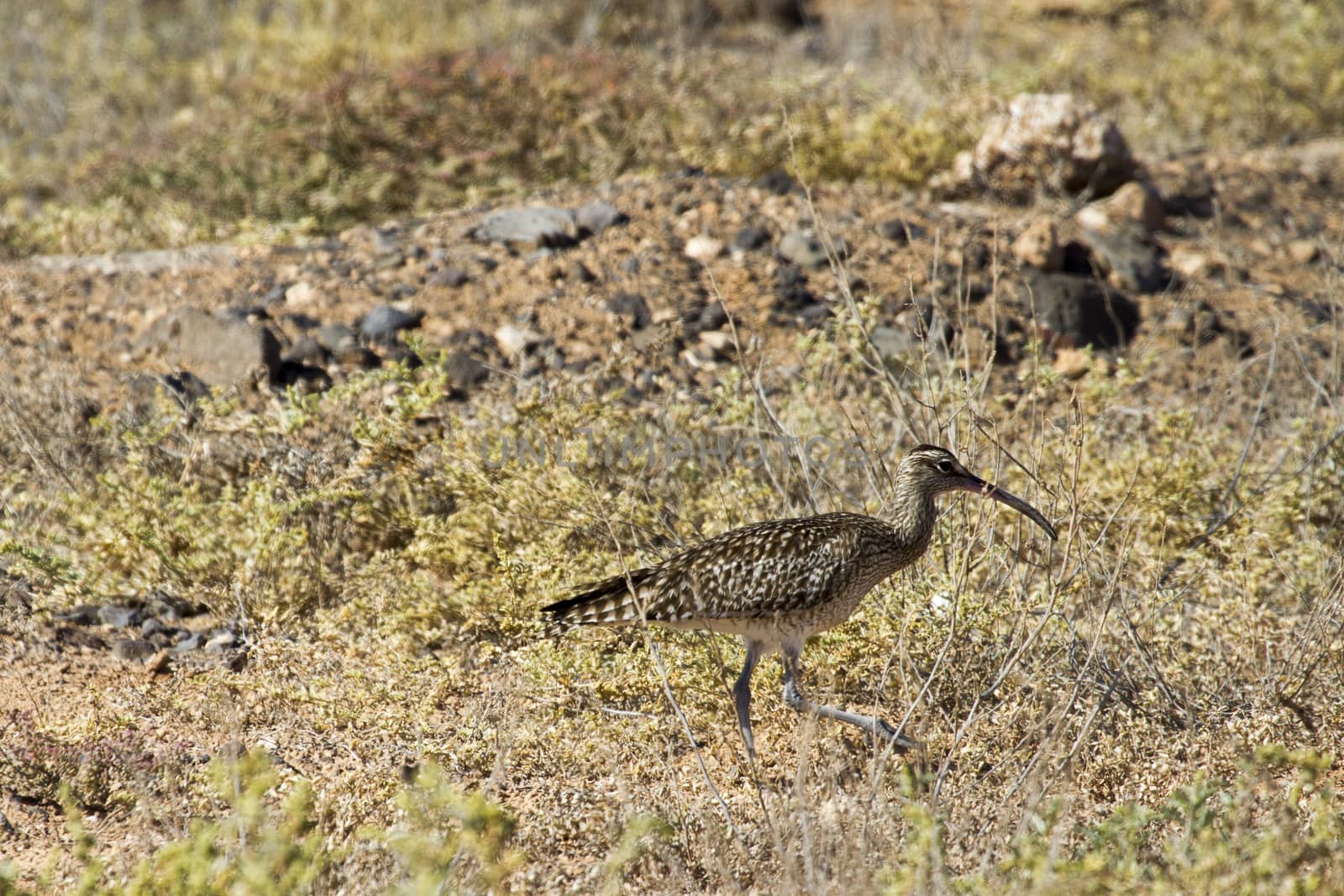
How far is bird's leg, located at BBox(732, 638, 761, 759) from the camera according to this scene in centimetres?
489

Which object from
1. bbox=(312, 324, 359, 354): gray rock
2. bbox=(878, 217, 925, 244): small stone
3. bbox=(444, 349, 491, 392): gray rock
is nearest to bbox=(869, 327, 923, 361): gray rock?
bbox=(878, 217, 925, 244): small stone

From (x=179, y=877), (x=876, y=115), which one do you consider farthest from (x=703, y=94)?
(x=179, y=877)

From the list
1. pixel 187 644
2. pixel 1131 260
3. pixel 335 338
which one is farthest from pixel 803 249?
pixel 187 644

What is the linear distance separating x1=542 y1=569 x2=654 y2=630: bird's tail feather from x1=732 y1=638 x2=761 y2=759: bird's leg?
49 centimetres

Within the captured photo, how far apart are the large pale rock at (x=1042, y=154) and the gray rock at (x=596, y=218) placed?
235cm

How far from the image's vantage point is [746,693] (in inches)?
199

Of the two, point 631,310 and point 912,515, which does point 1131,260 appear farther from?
point 912,515

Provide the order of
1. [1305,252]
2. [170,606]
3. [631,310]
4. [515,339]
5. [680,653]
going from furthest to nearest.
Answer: [1305,252] < [631,310] < [515,339] < [170,606] < [680,653]

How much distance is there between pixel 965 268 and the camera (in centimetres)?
858

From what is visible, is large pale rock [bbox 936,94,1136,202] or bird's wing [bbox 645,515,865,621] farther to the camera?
large pale rock [bbox 936,94,1136,202]

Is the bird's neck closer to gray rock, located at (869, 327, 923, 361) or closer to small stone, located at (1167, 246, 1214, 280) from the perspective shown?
gray rock, located at (869, 327, 923, 361)

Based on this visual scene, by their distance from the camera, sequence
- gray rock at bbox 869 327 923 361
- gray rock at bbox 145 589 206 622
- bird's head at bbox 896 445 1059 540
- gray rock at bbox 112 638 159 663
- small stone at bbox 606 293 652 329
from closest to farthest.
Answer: bird's head at bbox 896 445 1059 540
gray rock at bbox 112 638 159 663
gray rock at bbox 145 589 206 622
gray rock at bbox 869 327 923 361
small stone at bbox 606 293 652 329

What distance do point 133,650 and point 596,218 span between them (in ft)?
14.4

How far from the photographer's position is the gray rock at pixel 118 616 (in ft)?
19.9
